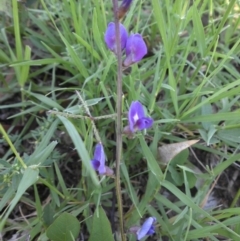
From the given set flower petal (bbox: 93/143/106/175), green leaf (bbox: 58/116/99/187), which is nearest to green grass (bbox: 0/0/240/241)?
flower petal (bbox: 93/143/106/175)

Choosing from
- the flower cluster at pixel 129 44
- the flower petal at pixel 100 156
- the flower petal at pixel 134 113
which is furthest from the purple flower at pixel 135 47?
the flower petal at pixel 100 156

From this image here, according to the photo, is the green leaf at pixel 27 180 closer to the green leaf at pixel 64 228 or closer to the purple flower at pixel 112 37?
the green leaf at pixel 64 228

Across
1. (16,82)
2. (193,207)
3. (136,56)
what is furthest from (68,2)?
(193,207)

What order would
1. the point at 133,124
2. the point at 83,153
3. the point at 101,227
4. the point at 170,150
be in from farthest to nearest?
the point at 170,150 → the point at 101,227 → the point at 133,124 → the point at 83,153

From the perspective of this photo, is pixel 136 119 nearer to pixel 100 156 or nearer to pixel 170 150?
pixel 100 156

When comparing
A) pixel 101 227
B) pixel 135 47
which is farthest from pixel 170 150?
pixel 135 47
